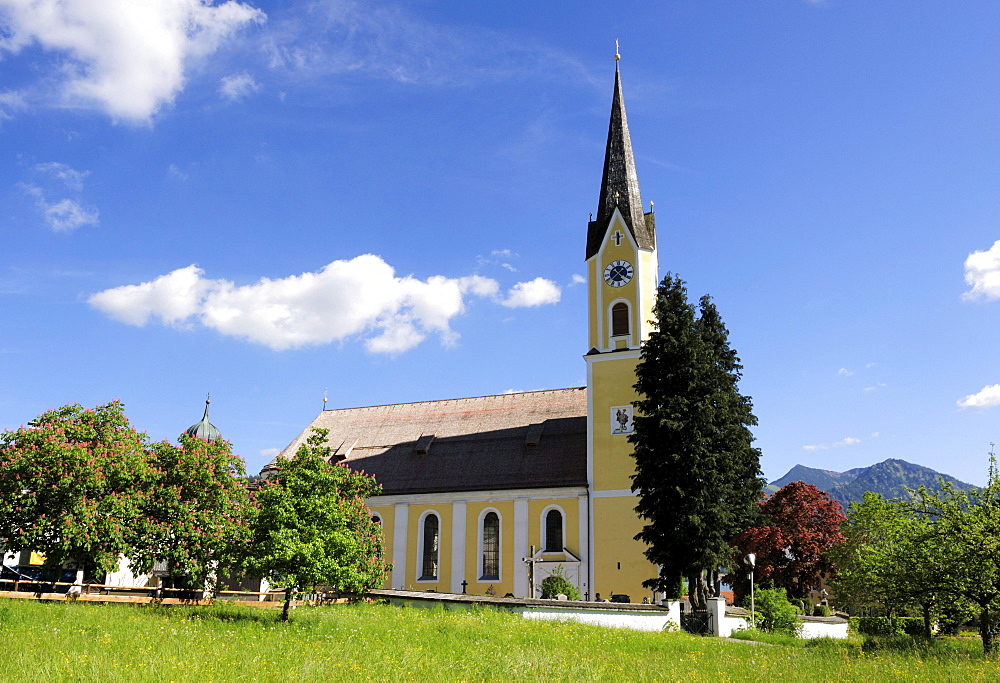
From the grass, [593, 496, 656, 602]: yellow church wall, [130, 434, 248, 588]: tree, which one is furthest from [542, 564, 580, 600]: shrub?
[130, 434, 248, 588]: tree

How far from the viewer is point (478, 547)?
125 ft

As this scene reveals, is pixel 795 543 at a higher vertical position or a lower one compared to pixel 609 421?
lower

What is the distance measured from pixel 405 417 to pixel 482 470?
838 cm

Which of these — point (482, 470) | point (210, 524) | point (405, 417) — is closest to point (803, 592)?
point (482, 470)

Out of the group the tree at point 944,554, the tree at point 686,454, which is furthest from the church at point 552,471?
the tree at point 944,554

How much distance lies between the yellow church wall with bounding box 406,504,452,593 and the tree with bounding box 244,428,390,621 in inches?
677

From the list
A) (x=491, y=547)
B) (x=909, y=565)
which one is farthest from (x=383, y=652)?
(x=491, y=547)

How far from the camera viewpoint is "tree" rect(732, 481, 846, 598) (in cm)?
3416

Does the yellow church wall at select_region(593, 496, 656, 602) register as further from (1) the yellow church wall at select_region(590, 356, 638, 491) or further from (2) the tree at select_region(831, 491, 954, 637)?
(2) the tree at select_region(831, 491, 954, 637)

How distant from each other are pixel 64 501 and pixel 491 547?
20897 millimetres

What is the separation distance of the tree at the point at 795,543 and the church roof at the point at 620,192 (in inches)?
575

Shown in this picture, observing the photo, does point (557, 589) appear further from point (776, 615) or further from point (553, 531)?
point (776, 615)

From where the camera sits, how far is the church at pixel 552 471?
3553cm

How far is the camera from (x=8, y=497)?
2158 cm
